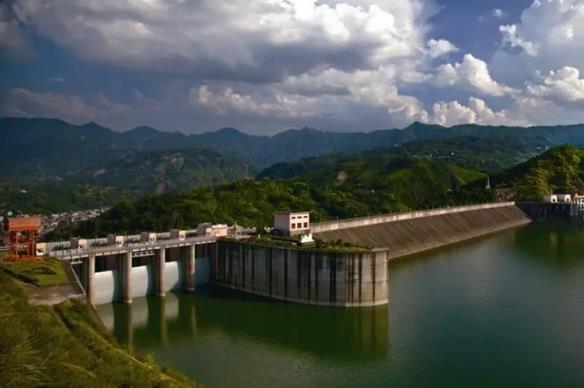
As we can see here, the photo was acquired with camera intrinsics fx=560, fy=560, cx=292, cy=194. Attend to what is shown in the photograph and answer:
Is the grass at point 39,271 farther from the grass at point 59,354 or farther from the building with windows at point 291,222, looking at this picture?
the building with windows at point 291,222

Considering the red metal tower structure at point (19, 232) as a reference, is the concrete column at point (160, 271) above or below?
below

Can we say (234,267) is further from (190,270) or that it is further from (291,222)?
(291,222)

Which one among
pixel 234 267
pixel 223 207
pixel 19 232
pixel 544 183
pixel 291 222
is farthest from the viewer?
pixel 544 183

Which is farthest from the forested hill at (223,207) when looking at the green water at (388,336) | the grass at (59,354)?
the grass at (59,354)

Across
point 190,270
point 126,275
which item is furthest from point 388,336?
A: point 126,275

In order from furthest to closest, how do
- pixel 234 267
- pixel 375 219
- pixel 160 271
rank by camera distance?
pixel 375 219
pixel 234 267
pixel 160 271

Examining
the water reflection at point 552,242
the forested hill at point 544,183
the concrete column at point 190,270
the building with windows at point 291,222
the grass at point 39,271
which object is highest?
the forested hill at point 544,183

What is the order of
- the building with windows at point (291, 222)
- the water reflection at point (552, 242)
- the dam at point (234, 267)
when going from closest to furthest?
the dam at point (234, 267)
the building with windows at point (291, 222)
the water reflection at point (552, 242)
